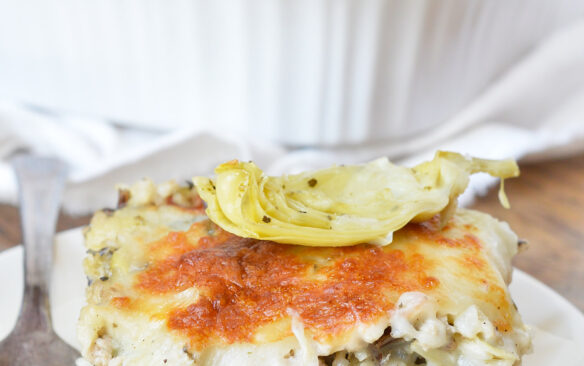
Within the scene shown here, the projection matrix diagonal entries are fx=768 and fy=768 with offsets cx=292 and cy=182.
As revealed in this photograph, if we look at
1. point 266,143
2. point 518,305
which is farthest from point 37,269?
point 266,143

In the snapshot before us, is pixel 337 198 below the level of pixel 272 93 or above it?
above

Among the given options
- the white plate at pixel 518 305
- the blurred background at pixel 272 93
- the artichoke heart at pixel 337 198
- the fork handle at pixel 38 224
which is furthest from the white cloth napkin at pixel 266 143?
the artichoke heart at pixel 337 198

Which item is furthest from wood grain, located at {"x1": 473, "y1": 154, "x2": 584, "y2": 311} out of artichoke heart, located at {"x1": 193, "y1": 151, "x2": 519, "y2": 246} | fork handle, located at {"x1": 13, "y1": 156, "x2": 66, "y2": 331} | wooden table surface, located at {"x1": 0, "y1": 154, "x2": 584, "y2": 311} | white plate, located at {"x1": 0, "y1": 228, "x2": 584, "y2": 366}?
fork handle, located at {"x1": 13, "y1": 156, "x2": 66, "y2": 331}

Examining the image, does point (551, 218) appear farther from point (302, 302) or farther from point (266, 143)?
point (302, 302)

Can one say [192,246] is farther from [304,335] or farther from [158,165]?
[158,165]

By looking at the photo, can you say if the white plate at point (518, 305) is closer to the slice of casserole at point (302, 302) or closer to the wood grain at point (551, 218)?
the slice of casserole at point (302, 302)

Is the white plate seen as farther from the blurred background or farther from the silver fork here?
the blurred background
